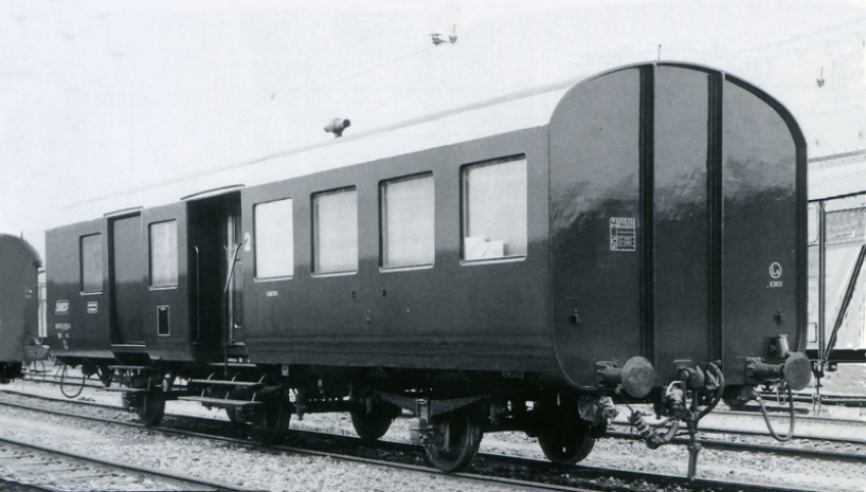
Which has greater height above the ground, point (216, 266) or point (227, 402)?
point (216, 266)

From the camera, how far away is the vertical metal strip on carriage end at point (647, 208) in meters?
7.16

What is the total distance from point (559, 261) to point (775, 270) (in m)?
2.23

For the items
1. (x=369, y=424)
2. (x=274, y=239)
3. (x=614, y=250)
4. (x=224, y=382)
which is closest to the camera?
(x=614, y=250)

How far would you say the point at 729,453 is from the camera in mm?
9742

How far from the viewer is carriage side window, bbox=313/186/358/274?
354 inches

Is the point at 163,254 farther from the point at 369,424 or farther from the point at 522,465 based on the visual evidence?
the point at 522,465

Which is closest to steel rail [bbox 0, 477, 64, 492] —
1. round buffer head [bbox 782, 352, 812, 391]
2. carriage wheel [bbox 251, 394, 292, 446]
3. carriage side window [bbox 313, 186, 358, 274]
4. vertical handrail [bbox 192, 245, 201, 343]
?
carriage wheel [bbox 251, 394, 292, 446]

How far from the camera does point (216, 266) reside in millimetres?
12062

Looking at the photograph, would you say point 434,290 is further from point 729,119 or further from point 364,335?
point 729,119

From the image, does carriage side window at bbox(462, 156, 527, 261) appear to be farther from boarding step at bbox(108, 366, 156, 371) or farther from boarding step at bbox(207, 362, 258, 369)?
boarding step at bbox(108, 366, 156, 371)

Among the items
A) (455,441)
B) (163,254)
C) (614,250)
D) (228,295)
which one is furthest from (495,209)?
(163,254)

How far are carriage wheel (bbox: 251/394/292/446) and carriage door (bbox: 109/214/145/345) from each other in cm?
278

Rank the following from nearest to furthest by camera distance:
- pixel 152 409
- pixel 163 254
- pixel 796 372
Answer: pixel 796 372, pixel 163 254, pixel 152 409

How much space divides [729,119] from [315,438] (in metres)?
6.69
